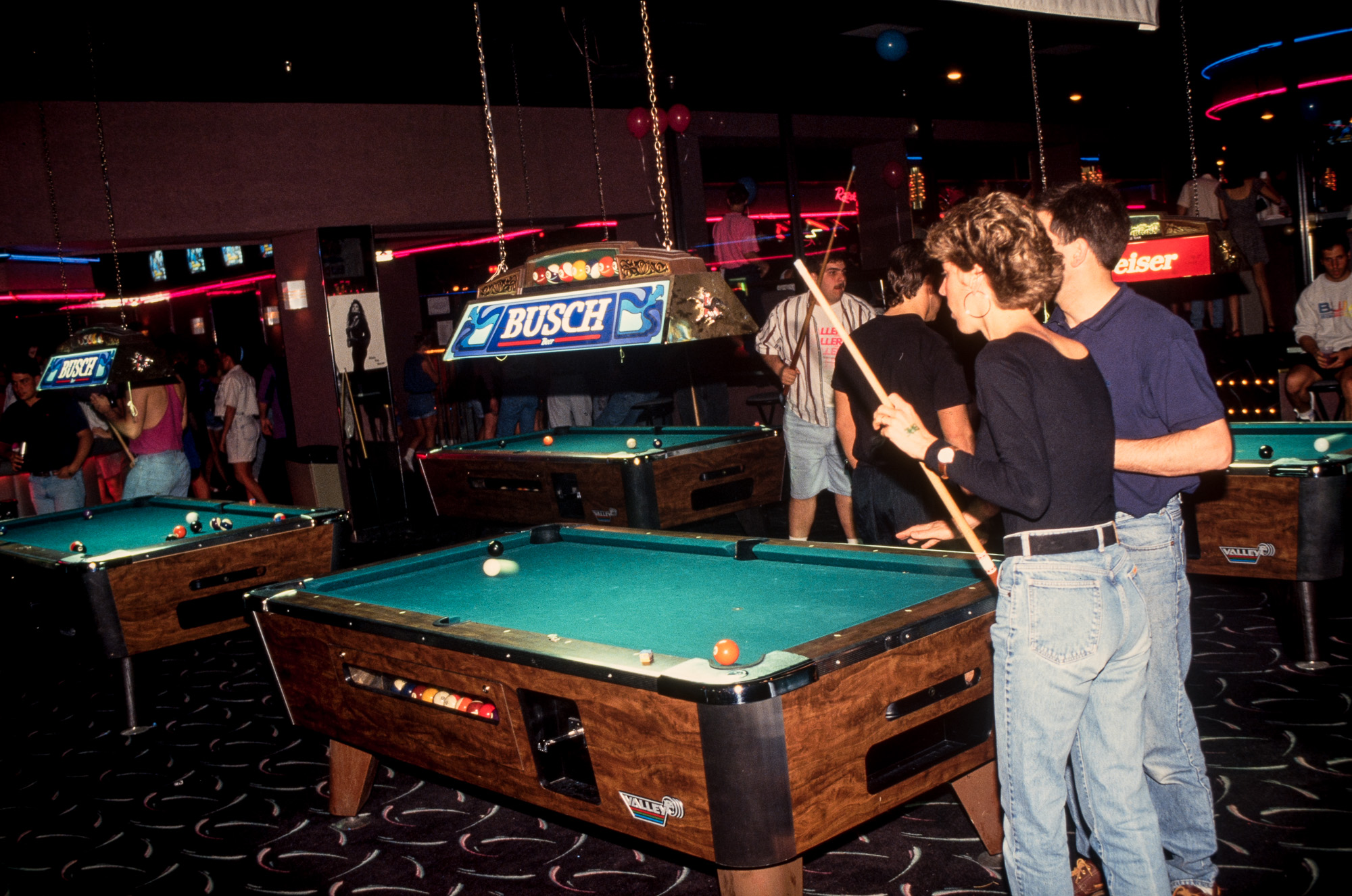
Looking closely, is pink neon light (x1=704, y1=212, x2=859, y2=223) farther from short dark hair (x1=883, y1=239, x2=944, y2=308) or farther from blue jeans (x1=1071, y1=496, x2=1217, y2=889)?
blue jeans (x1=1071, y1=496, x2=1217, y2=889)

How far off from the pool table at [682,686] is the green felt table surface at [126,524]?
5.38 ft

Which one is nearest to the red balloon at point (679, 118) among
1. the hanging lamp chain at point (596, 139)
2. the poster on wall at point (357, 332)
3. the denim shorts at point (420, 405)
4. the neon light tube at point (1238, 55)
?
the hanging lamp chain at point (596, 139)

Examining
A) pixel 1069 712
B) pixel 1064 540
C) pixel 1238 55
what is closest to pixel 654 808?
pixel 1069 712

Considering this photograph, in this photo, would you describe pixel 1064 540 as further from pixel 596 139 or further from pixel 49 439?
pixel 596 139

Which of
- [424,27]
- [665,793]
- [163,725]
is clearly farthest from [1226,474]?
[424,27]

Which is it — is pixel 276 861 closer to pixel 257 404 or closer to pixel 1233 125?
pixel 257 404

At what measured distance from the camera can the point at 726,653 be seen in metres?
1.92

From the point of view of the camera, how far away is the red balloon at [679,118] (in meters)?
7.71

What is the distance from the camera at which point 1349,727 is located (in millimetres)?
3076

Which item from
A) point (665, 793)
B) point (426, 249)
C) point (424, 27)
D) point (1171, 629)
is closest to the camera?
point (665, 793)

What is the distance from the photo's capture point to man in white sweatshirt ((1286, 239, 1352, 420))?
666cm

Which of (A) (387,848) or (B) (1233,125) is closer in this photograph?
(A) (387,848)

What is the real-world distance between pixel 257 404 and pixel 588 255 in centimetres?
622

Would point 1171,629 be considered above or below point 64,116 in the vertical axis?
below
